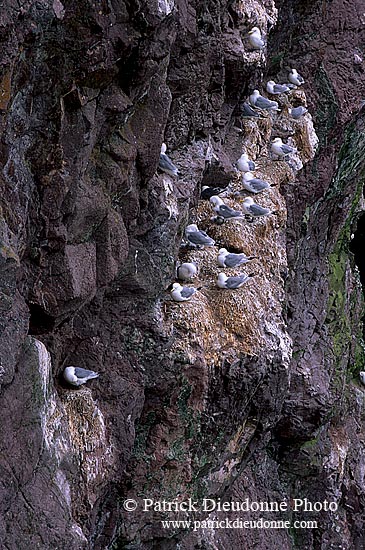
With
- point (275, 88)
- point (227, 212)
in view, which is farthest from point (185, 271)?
point (275, 88)

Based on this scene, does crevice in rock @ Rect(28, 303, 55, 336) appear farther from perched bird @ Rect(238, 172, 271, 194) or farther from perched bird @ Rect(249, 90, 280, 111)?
perched bird @ Rect(249, 90, 280, 111)

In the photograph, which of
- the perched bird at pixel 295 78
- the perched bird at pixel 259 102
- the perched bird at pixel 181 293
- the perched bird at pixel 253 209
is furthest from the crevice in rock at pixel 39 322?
the perched bird at pixel 295 78

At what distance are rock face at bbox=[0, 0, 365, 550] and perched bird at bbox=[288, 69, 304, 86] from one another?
0.59 ft

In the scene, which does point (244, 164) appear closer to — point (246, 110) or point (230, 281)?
point (246, 110)

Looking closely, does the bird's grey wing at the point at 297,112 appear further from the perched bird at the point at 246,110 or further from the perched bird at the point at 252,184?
the perched bird at the point at 252,184

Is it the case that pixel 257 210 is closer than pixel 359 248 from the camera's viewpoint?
Yes

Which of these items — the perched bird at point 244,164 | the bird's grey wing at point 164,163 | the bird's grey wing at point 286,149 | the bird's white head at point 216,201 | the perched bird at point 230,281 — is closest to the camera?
the bird's grey wing at point 164,163

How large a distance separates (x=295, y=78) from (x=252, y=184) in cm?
300

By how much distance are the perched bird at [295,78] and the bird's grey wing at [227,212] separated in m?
3.54

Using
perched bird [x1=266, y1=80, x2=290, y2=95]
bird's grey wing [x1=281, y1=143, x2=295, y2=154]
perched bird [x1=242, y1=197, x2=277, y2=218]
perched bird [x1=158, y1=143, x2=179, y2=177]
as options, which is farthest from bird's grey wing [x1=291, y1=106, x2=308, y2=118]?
perched bird [x1=158, y1=143, x2=179, y2=177]

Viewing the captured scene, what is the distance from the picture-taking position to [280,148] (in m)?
8.59

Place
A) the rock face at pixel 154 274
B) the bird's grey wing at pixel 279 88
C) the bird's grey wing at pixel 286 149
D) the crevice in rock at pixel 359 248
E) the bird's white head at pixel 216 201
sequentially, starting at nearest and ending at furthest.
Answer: the rock face at pixel 154 274
the bird's white head at pixel 216 201
the bird's grey wing at pixel 286 149
the bird's grey wing at pixel 279 88
the crevice in rock at pixel 359 248

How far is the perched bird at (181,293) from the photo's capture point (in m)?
5.95

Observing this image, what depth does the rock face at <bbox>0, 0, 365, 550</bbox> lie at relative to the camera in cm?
380
